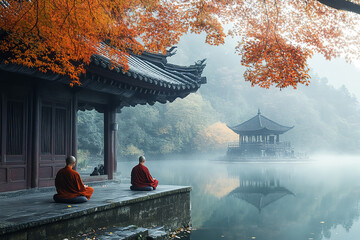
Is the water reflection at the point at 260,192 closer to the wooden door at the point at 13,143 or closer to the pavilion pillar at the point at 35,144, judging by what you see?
the pavilion pillar at the point at 35,144

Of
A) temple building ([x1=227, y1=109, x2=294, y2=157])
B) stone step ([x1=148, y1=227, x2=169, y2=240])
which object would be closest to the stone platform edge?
stone step ([x1=148, y1=227, x2=169, y2=240])

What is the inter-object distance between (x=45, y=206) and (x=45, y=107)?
304 centimetres

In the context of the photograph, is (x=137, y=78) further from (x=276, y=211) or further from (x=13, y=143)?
(x=276, y=211)

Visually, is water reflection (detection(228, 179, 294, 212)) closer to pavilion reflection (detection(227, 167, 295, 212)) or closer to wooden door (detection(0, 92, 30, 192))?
pavilion reflection (detection(227, 167, 295, 212))

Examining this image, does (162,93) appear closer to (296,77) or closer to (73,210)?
(296,77)

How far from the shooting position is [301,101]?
67625 millimetres

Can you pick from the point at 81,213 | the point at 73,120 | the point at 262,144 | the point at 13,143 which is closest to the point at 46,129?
the point at 73,120

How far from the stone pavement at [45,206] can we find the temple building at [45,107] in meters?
0.50

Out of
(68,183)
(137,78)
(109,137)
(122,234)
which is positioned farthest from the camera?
(109,137)

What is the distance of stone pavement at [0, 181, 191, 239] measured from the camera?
511 centimetres

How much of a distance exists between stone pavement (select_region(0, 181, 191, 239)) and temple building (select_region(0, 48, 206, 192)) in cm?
50

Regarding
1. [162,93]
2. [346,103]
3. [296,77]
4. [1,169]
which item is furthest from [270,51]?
[346,103]

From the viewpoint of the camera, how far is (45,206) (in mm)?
6422

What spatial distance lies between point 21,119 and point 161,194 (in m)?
3.52
